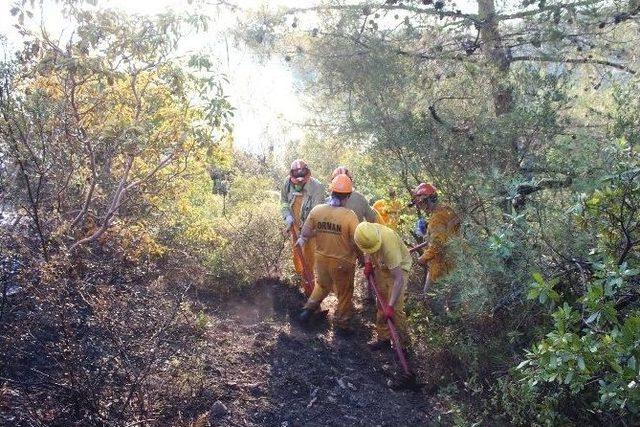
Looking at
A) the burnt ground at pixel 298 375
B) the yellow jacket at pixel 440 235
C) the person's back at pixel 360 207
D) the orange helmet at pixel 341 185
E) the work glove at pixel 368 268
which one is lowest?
the burnt ground at pixel 298 375

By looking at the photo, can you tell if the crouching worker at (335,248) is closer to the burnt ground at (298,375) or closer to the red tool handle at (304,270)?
the burnt ground at (298,375)

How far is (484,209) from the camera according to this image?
535cm

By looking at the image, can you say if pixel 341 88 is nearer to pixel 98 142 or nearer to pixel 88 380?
pixel 98 142

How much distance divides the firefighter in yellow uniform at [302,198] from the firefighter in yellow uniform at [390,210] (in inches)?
32.0

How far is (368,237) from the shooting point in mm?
5824

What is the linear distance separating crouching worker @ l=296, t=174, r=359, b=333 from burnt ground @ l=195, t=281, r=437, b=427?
279 millimetres

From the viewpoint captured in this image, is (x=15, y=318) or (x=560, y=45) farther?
(x=560, y=45)

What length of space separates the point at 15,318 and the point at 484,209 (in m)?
3.80

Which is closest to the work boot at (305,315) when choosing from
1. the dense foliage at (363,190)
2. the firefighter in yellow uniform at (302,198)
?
the firefighter in yellow uniform at (302,198)

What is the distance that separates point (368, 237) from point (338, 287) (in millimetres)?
1030

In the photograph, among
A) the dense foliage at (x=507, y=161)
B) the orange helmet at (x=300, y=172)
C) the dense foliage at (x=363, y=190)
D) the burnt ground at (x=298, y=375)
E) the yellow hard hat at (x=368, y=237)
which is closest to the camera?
the dense foliage at (x=507, y=161)

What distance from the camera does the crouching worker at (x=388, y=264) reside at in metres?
5.85

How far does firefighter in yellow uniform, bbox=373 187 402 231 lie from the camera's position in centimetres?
737

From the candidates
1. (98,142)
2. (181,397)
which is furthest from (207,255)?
(181,397)
